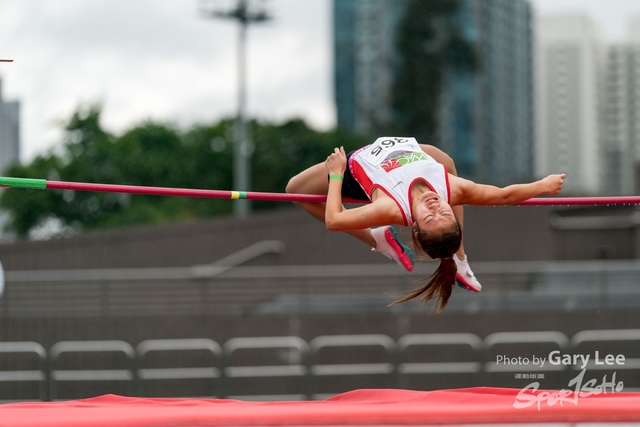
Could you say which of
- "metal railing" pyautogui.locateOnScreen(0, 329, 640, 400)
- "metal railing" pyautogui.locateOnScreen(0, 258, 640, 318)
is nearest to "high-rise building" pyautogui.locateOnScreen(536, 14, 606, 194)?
"metal railing" pyautogui.locateOnScreen(0, 258, 640, 318)

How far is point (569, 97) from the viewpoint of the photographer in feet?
62.4

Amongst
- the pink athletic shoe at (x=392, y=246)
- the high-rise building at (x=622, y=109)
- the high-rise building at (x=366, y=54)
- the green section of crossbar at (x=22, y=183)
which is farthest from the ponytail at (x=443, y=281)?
the high-rise building at (x=366, y=54)

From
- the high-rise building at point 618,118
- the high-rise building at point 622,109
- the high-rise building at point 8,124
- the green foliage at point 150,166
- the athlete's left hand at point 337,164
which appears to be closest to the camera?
the athlete's left hand at point 337,164

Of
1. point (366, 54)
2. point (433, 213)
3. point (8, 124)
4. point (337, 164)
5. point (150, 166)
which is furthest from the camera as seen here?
point (150, 166)

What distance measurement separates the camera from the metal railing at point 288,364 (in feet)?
28.4

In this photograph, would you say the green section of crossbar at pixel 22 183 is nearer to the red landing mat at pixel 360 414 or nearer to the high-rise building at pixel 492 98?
the red landing mat at pixel 360 414

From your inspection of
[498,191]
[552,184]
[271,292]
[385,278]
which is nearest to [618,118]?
[385,278]

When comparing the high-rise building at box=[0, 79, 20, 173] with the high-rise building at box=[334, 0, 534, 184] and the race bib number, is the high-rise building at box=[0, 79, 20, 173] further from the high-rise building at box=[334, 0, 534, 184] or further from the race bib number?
the high-rise building at box=[334, 0, 534, 184]

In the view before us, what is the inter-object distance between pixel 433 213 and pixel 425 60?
1541 centimetres

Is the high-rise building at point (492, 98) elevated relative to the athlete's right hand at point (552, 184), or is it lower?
elevated

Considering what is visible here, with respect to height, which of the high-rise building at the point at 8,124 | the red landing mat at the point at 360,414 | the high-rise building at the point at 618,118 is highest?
the high-rise building at the point at 618,118

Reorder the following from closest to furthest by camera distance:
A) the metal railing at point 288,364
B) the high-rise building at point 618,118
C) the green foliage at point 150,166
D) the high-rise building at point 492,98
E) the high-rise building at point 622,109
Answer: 1. the metal railing at point 288,364
2. the high-rise building at point 492,98
3. the high-rise building at point 618,118
4. the high-rise building at point 622,109
5. the green foliage at point 150,166

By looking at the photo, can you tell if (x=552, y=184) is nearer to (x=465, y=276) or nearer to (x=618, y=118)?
(x=465, y=276)

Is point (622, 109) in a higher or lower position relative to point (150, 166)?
higher
